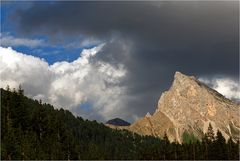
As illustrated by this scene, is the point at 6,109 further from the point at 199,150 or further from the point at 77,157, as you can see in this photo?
the point at 199,150

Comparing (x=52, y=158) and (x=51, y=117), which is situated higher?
(x=51, y=117)

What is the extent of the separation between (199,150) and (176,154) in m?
9.22

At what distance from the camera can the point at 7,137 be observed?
117 m

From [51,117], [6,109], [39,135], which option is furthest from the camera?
[51,117]

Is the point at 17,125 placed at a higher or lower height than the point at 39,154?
higher

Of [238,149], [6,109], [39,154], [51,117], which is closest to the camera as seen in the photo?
[39,154]

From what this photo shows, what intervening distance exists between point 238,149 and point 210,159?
10.7 m

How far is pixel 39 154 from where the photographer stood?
126750 mm

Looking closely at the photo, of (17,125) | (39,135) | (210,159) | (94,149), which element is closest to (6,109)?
(17,125)

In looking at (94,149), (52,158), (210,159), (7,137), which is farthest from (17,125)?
(210,159)

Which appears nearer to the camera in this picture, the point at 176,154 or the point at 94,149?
the point at 94,149

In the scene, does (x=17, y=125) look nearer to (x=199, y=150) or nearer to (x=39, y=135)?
(x=39, y=135)

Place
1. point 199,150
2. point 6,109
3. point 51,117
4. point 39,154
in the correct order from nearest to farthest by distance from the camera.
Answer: point 39,154
point 6,109
point 51,117
point 199,150

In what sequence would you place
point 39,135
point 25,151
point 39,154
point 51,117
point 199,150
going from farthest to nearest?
point 199,150 < point 51,117 < point 39,135 < point 39,154 < point 25,151
